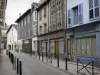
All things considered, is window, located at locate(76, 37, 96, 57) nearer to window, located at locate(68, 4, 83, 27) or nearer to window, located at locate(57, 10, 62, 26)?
window, located at locate(68, 4, 83, 27)

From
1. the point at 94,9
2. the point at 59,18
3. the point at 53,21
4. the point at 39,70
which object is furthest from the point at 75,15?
the point at 39,70

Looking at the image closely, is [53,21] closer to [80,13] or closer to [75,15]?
[75,15]

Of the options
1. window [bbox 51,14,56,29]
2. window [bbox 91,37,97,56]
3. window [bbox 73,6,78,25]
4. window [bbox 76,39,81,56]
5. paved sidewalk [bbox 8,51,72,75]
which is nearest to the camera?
paved sidewalk [bbox 8,51,72,75]

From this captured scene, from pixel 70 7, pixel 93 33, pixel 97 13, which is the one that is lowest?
pixel 93 33

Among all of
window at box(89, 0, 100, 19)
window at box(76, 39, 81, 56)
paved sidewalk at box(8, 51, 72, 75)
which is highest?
window at box(89, 0, 100, 19)

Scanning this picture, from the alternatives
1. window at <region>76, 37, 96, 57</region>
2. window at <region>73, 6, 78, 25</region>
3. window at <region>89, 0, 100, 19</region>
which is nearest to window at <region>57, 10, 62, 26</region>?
window at <region>73, 6, 78, 25</region>

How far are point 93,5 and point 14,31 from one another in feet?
169

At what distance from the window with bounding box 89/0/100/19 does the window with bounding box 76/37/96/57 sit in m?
1.95

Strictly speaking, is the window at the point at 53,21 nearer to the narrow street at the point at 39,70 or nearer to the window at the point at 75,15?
the window at the point at 75,15

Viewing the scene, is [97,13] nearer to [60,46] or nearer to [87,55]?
[87,55]

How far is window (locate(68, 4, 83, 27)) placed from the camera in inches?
841

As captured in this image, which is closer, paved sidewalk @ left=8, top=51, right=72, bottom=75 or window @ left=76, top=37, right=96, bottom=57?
paved sidewalk @ left=8, top=51, right=72, bottom=75

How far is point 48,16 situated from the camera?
33312mm

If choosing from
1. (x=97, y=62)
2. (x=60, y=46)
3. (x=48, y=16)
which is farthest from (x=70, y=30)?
(x=48, y=16)
